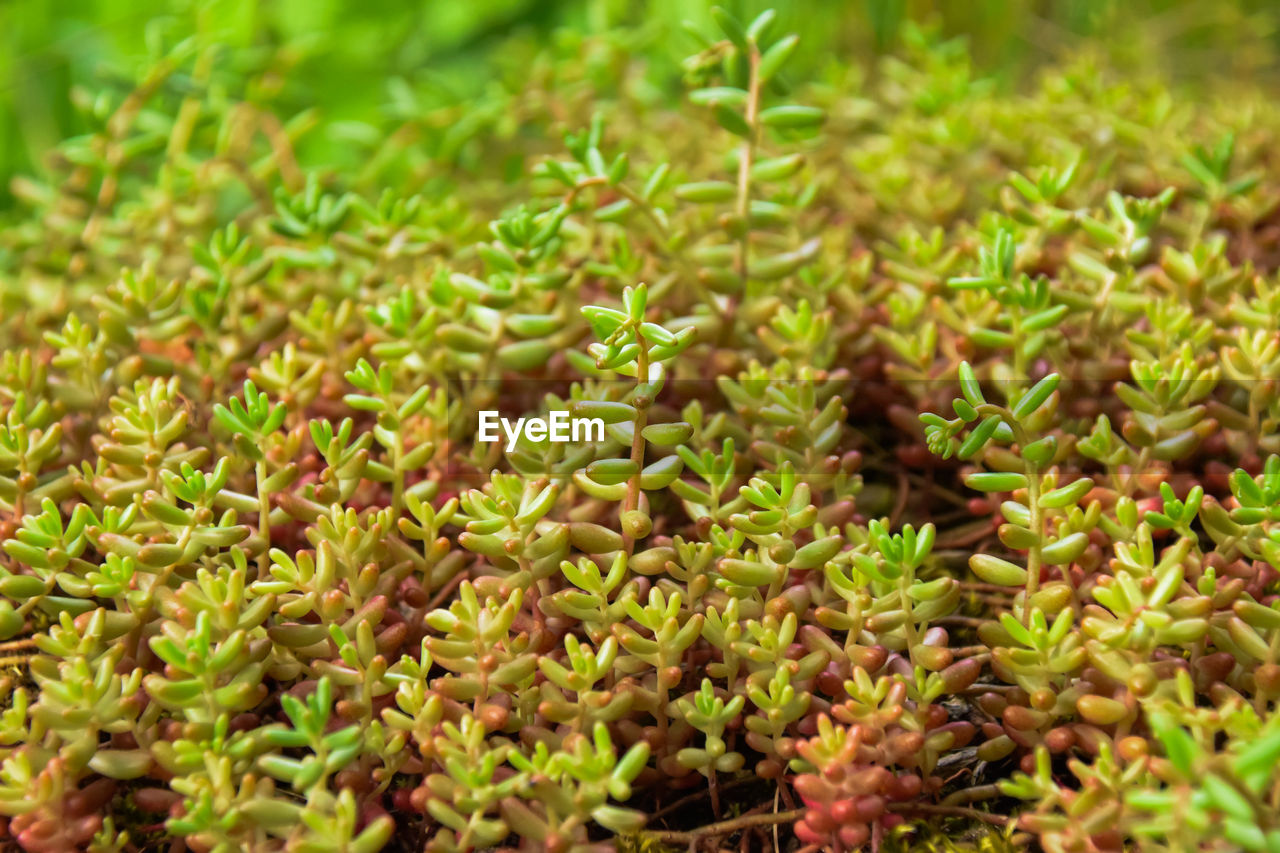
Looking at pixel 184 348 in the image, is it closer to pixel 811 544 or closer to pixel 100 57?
pixel 811 544

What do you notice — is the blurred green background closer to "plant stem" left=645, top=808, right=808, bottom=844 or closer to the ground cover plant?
the ground cover plant

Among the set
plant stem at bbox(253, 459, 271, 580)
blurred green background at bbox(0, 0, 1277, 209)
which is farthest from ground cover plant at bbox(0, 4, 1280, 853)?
blurred green background at bbox(0, 0, 1277, 209)

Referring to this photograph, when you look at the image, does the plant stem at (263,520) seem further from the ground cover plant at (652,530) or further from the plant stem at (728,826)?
the plant stem at (728,826)

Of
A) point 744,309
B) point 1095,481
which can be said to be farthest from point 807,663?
point 744,309

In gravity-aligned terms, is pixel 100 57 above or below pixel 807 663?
above

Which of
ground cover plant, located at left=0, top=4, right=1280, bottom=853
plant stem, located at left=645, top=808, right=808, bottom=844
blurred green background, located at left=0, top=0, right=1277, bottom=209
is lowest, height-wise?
plant stem, located at left=645, top=808, right=808, bottom=844

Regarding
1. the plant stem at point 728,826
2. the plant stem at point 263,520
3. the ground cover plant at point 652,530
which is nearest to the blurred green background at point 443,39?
the ground cover plant at point 652,530
